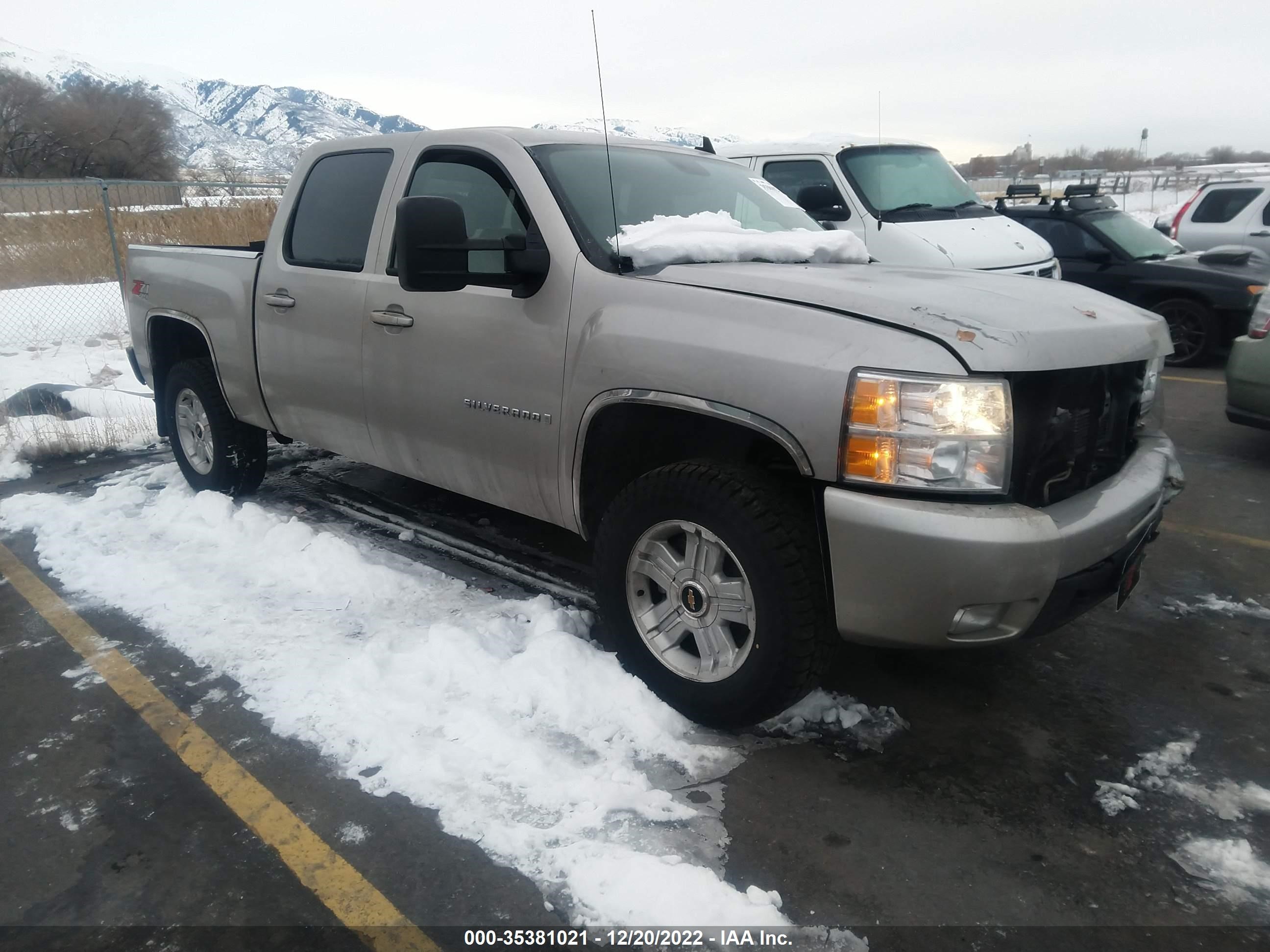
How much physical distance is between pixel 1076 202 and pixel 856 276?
26.3 feet

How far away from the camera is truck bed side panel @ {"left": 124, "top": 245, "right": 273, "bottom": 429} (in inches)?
183

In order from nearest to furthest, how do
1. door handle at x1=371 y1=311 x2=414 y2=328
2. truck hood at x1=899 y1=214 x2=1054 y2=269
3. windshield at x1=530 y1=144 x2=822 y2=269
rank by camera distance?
windshield at x1=530 y1=144 x2=822 y2=269, door handle at x1=371 y1=311 x2=414 y2=328, truck hood at x1=899 y1=214 x2=1054 y2=269

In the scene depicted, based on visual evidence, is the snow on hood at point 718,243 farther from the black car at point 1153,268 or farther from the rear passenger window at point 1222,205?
the rear passenger window at point 1222,205

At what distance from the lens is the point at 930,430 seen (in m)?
2.42

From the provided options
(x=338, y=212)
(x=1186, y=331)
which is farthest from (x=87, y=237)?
(x=1186, y=331)

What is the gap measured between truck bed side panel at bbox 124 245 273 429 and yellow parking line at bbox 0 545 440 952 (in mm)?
1435

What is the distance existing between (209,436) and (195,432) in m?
0.20

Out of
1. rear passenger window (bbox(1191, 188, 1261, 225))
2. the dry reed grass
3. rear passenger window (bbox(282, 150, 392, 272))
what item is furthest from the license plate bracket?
the dry reed grass

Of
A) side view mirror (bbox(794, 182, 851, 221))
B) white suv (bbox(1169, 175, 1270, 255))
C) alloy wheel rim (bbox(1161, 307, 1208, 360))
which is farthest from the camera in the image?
white suv (bbox(1169, 175, 1270, 255))

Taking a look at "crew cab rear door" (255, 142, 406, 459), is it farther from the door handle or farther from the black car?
the black car

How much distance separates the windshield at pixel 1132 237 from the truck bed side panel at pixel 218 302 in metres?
8.44

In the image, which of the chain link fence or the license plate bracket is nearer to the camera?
the license plate bracket

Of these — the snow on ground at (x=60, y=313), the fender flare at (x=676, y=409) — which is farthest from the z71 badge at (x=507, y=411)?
the snow on ground at (x=60, y=313)

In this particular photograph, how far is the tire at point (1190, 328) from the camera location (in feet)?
29.5
